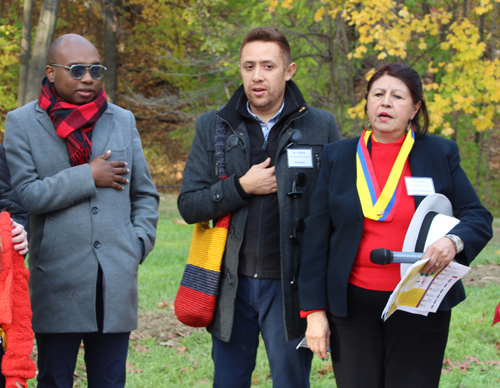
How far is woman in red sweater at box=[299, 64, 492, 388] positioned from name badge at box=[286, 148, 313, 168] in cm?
22

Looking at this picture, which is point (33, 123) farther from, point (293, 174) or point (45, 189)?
point (293, 174)

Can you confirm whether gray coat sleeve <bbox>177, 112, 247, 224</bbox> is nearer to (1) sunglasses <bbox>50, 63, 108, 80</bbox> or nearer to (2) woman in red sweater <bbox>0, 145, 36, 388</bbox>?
(1) sunglasses <bbox>50, 63, 108, 80</bbox>

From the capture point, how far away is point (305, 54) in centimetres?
1317

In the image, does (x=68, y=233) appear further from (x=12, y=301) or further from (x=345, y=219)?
(x=345, y=219)

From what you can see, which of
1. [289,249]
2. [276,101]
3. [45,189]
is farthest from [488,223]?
[45,189]

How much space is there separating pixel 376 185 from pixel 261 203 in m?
0.65

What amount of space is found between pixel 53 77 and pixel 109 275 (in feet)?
3.75

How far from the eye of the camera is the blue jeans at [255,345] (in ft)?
9.75

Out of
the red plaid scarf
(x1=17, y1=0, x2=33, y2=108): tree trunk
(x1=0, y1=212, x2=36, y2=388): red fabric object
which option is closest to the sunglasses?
the red plaid scarf

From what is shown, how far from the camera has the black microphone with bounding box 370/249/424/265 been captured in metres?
2.32

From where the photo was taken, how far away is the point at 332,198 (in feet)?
9.02

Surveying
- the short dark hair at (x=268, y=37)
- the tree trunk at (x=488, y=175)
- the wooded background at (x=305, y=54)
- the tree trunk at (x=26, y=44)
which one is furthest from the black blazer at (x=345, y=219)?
the tree trunk at (x=488, y=175)

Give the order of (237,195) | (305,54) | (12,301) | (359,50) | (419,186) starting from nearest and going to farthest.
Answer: (12,301) → (419,186) → (237,195) → (359,50) → (305,54)

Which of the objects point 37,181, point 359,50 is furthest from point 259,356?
point 359,50
